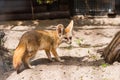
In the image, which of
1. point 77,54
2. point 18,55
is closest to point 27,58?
point 18,55

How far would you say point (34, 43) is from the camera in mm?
4453

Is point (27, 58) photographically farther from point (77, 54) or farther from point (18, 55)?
point (77, 54)

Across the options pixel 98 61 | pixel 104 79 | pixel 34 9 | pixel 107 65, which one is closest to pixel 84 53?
pixel 98 61

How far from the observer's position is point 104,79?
13.4 feet

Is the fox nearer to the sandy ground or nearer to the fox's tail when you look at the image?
the fox's tail

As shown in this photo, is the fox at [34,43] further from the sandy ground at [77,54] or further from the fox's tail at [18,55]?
the sandy ground at [77,54]

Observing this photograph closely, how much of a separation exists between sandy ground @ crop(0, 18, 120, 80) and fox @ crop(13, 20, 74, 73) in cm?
17

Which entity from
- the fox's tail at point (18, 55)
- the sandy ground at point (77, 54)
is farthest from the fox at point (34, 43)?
the sandy ground at point (77, 54)

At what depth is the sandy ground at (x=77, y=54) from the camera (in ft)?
14.0

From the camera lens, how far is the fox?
4.37m

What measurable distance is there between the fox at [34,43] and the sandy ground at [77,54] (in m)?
0.17

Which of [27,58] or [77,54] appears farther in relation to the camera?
[77,54]

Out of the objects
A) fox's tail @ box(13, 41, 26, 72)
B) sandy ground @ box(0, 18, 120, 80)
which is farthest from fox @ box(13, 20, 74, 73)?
sandy ground @ box(0, 18, 120, 80)

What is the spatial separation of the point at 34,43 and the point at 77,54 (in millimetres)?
1075
